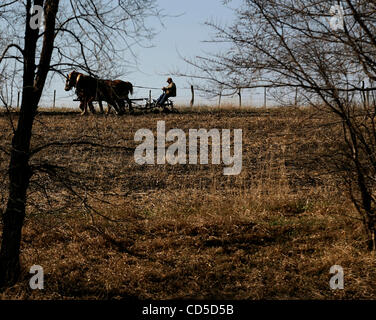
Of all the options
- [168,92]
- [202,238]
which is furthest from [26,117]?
[168,92]

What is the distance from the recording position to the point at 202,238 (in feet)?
23.6

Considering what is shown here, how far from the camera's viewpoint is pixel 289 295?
223 inches

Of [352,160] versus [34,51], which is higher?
[34,51]

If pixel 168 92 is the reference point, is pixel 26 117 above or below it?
below

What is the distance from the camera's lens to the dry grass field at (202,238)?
5789 mm

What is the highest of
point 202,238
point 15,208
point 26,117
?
point 26,117

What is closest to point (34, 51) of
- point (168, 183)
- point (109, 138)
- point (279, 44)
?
point (279, 44)

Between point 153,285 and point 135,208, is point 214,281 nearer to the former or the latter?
point 153,285

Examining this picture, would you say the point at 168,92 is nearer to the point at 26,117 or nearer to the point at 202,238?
the point at 202,238

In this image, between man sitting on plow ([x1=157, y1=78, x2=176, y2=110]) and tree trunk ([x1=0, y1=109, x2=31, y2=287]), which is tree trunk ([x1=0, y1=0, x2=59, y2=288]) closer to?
tree trunk ([x1=0, y1=109, x2=31, y2=287])

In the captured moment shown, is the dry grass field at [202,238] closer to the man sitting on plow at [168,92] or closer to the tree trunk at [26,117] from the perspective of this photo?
the tree trunk at [26,117]

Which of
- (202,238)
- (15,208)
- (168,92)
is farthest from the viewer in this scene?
(168,92)

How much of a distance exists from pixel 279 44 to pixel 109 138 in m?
11.4

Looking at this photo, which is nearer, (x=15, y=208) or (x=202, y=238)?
(x=15, y=208)
